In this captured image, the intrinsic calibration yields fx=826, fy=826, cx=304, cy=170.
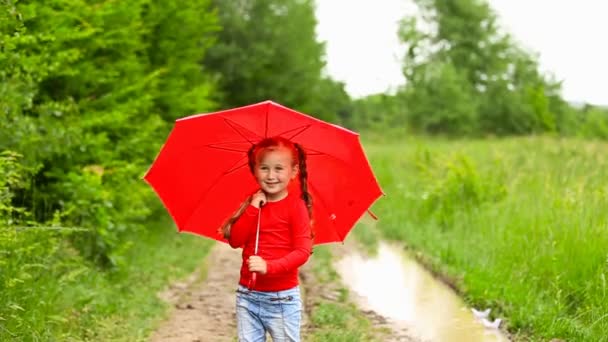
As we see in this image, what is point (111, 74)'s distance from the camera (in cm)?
1013

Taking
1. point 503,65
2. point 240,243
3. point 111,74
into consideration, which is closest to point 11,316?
point 240,243

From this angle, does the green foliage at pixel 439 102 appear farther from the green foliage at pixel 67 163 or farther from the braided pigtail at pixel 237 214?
the braided pigtail at pixel 237 214

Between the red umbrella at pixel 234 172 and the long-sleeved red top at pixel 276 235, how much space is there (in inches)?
19.8

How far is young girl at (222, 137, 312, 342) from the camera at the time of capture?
4.73m

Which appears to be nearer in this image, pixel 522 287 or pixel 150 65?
pixel 522 287

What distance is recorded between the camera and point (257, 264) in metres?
4.50

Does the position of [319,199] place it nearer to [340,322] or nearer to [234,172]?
[234,172]

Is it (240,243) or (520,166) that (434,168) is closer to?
(520,166)

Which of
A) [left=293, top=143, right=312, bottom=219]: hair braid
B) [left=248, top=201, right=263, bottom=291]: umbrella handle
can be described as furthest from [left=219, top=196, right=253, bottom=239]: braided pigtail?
[left=293, top=143, right=312, bottom=219]: hair braid

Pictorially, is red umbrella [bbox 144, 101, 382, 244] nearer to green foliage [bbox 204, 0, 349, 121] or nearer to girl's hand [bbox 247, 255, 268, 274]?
girl's hand [bbox 247, 255, 268, 274]

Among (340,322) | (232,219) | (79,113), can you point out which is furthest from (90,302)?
(232,219)

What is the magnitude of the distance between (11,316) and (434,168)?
521 inches

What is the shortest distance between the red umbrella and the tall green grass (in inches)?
95.3

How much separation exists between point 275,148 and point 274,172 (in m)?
0.17
